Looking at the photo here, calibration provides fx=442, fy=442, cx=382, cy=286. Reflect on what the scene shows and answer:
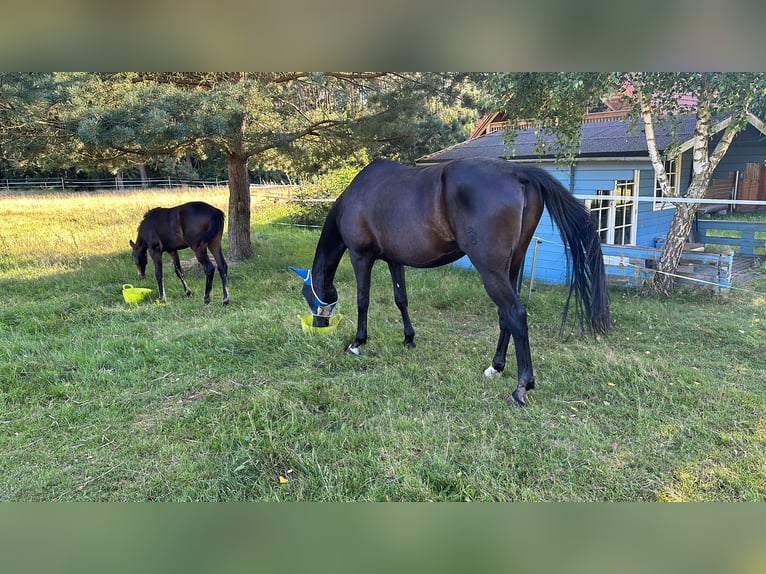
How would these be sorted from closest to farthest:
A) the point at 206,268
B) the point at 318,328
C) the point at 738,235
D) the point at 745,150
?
the point at 318,328
the point at 206,268
the point at 738,235
the point at 745,150

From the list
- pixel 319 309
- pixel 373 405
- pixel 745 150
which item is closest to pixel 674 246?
pixel 319 309

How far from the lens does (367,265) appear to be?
4223 mm

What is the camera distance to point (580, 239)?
3215 mm

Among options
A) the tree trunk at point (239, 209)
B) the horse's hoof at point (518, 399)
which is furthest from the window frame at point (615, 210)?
the tree trunk at point (239, 209)

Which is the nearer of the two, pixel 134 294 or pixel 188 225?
pixel 134 294

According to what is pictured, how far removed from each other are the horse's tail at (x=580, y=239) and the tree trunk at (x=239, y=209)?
5788 mm

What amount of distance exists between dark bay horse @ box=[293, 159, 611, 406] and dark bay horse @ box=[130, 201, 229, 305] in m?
2.90

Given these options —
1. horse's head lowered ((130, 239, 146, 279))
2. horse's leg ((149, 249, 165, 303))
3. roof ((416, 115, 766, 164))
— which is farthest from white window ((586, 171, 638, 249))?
horse's head lowered ((130, 239, 146, 279))

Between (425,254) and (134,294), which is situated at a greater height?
(425,254)

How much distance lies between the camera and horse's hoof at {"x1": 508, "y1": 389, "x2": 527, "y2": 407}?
3.05m

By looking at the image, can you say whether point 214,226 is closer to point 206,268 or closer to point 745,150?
point 206,268

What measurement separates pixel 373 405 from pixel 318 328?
1.53 m

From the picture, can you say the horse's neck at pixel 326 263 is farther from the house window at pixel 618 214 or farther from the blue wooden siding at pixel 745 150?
the blue wooden siding at pixel 745 150
